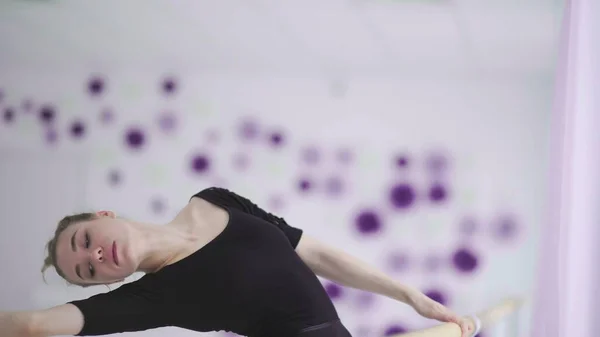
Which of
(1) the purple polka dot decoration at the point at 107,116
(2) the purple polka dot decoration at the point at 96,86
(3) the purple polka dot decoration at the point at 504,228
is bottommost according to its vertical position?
(3) the purple polka dot decoration at the point at 504,228

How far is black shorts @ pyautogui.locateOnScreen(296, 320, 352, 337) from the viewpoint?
4.88 feet

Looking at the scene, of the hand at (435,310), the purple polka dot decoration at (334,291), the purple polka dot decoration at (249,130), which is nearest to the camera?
the hand at (435,310)

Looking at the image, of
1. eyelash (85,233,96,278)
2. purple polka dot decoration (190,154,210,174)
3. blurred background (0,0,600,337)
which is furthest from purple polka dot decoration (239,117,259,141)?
eyelash (85,233,96,278)

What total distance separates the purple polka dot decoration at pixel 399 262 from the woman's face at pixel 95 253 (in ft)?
5.07

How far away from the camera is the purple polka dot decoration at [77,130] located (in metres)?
3.07

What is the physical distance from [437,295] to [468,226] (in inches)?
11.5

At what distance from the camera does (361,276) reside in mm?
1660

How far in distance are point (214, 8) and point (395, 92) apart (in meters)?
0.78

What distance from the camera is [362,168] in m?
2.88

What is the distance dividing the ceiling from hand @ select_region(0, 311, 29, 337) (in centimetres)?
175

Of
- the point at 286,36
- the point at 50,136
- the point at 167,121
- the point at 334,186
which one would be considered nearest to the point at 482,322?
the point at 334,186

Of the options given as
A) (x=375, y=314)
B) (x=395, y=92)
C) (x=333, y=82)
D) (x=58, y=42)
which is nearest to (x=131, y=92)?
(x=58, y=42)

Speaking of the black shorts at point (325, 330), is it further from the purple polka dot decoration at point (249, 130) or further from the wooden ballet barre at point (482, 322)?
the purple polka dot decoration at point (249, 130)

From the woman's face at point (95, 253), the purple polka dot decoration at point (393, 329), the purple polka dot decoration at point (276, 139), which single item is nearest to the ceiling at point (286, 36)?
the purple polka dot decoration at point (276, 139)
